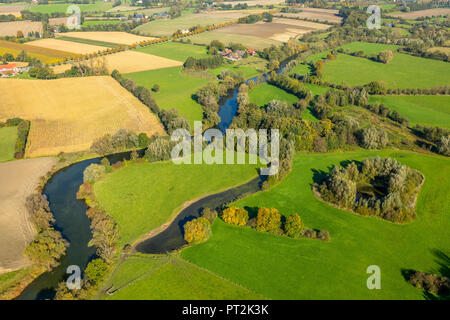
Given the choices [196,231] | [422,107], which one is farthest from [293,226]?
[422,107]

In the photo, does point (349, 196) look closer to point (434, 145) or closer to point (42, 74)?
point (434, 145)

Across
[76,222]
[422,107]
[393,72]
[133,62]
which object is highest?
[133,62]

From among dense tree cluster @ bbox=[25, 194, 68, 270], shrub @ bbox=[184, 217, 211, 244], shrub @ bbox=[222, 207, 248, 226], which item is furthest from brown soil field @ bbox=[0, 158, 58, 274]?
shrub @ bbox=[222, 207, 248, 226]

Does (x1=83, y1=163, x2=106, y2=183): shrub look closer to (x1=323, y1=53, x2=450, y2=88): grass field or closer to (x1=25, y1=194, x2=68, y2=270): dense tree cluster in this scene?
(x1=25, y1=194, x2=68, y2=270): dense tree cluster

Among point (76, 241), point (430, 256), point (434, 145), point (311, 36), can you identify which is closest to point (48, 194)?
point (76, 241)

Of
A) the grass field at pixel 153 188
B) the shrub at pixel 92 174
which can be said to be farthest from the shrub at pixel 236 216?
the shrub at pixel 92 174

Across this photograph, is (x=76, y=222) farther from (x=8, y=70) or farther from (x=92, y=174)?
(x=8, y=70)
